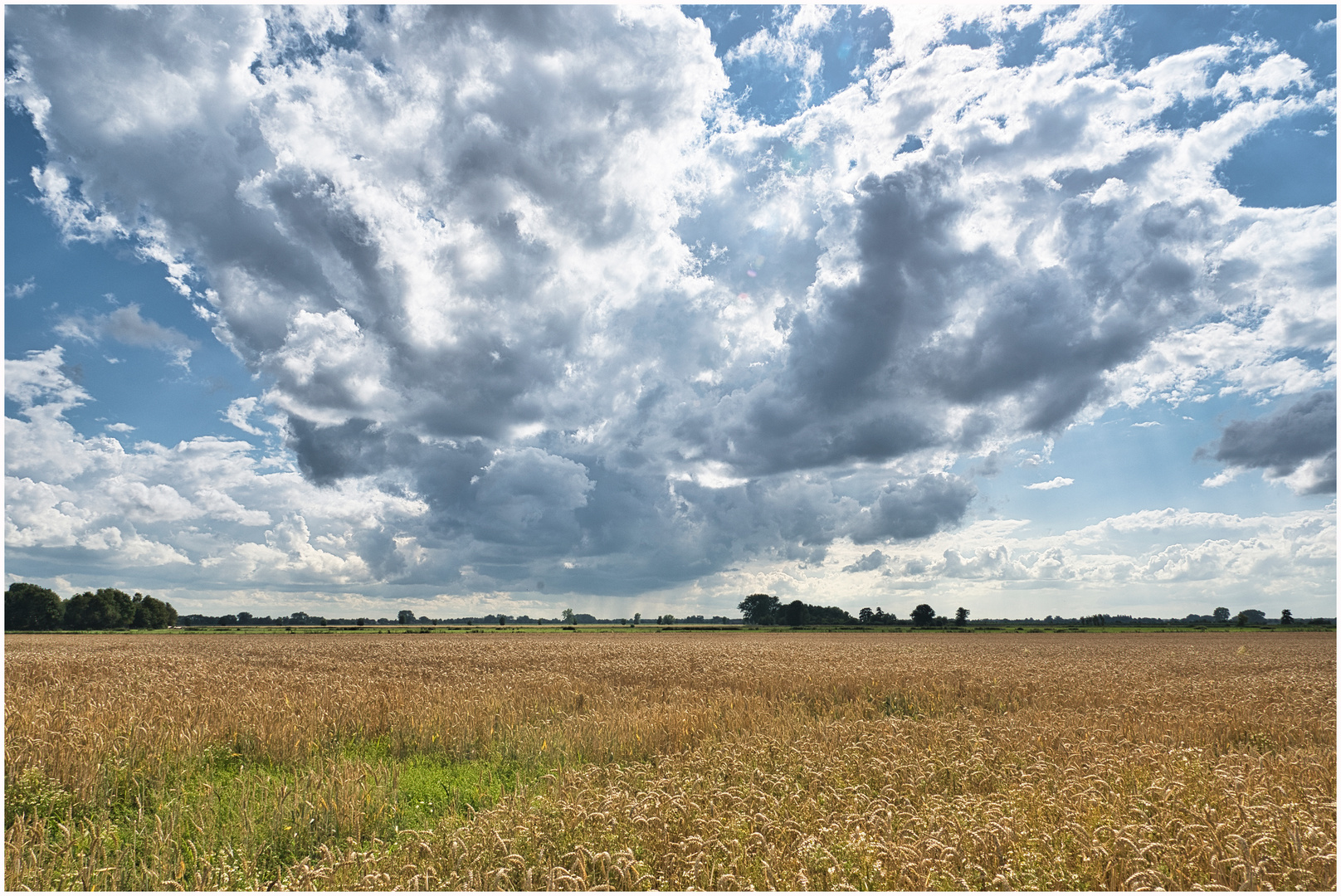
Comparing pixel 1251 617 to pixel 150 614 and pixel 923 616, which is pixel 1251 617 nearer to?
pixel 923 616

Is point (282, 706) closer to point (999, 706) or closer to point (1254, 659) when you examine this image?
point (999, 706)

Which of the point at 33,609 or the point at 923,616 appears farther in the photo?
the point at 923,616

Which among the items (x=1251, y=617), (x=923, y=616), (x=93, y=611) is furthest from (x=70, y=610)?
(x=1251, y=617)

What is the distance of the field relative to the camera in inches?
200

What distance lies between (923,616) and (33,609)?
7542 inches

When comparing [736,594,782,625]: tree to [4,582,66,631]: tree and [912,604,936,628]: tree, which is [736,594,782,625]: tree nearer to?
[912,604,936,628]: tree

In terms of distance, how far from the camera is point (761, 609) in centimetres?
17975

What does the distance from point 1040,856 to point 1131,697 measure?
14.7 metres

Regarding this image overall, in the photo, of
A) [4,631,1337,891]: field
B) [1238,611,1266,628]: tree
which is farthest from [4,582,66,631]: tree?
[1238,611,1266,628]: tree

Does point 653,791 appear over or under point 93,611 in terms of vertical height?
over

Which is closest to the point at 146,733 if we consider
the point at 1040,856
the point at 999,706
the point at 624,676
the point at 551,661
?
the point at 1040,856

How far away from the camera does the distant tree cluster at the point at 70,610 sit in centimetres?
12662

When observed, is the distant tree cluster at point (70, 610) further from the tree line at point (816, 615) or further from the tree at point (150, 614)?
the tree line at point (816, 615)

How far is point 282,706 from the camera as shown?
13.0 metres
